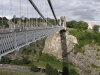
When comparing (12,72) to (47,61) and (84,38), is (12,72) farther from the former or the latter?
(84,38)

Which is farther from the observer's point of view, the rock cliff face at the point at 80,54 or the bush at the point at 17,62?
the bush at the point at 17,62

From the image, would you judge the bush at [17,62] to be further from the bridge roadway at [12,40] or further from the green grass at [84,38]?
the bridge roadway at [12,40]

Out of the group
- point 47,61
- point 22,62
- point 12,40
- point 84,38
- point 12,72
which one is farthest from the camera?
point 84,38

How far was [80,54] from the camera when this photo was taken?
37.8 meters

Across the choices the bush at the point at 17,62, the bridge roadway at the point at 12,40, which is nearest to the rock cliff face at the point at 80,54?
the bush at the point at 17,62

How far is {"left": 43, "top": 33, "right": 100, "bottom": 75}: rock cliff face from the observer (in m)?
34.2

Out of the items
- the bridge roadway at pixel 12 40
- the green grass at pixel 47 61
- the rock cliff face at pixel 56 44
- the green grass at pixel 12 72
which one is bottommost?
the green grass at pixel 12 72

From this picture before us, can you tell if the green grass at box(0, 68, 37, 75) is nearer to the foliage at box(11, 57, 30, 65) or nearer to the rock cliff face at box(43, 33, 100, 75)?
the foliage at box(11, 57, 30, 65)

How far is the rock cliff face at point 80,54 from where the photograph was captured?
3425 cm

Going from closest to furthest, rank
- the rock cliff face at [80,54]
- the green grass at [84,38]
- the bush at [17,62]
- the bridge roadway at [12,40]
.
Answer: the bridge roadway at [12,40]
the rock cliff face at [80,54]
the bush at [17,62]
the green grass at [84,38]

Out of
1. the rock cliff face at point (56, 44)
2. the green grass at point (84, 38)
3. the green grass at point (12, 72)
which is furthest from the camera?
the rock cliff face at point (56, 44)

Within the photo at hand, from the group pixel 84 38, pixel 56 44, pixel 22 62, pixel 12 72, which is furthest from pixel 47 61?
pixel 84 38

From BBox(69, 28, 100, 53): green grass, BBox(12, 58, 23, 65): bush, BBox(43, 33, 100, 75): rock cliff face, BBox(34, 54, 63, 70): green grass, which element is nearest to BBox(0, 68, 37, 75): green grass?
BBox(12, 58, 23, 65): bush

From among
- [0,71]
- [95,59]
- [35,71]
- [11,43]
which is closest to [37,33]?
[11,43]
